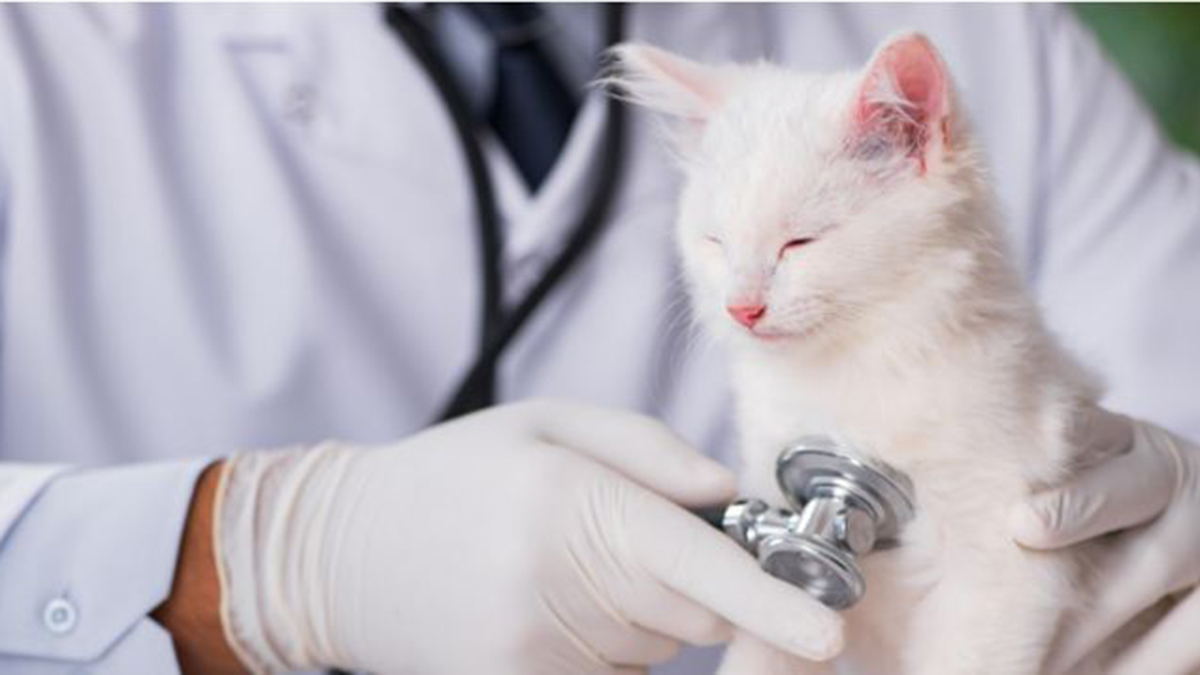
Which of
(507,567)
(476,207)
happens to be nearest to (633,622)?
(507,567)

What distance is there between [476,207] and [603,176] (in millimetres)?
128

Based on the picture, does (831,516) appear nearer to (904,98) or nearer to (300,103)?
(904,98)

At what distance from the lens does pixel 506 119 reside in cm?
127

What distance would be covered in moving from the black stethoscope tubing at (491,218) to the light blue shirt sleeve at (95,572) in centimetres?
27

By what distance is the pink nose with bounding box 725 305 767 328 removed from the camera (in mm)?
631

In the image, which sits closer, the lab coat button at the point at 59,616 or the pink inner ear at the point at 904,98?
the pink inner ear at the point at 904,98

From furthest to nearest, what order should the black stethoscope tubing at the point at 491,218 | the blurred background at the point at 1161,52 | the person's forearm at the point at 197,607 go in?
1. the blurred background at the point at 1161,52
2. the black stethoscope tubing at the point at 491,218
3. the person's forearm at the point at 197,607

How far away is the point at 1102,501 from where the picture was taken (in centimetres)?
78

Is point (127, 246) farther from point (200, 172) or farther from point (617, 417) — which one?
point (617, 417)

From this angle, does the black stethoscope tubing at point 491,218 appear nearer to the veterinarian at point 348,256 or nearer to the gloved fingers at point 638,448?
the veterinarian at point 348,256

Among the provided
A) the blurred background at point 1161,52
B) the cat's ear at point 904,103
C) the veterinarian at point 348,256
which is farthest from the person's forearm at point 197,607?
the blurred background at point 1161,52

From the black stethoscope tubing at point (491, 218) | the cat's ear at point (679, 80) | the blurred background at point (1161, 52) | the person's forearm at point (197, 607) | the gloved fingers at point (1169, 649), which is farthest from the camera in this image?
the blurred background at point (1161, 52)

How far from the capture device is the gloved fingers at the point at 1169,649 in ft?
2.71

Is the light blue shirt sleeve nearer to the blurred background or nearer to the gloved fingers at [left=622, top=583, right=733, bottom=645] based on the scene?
the gloved fingers at [left=622, top=583, right=733, bottom=645]
